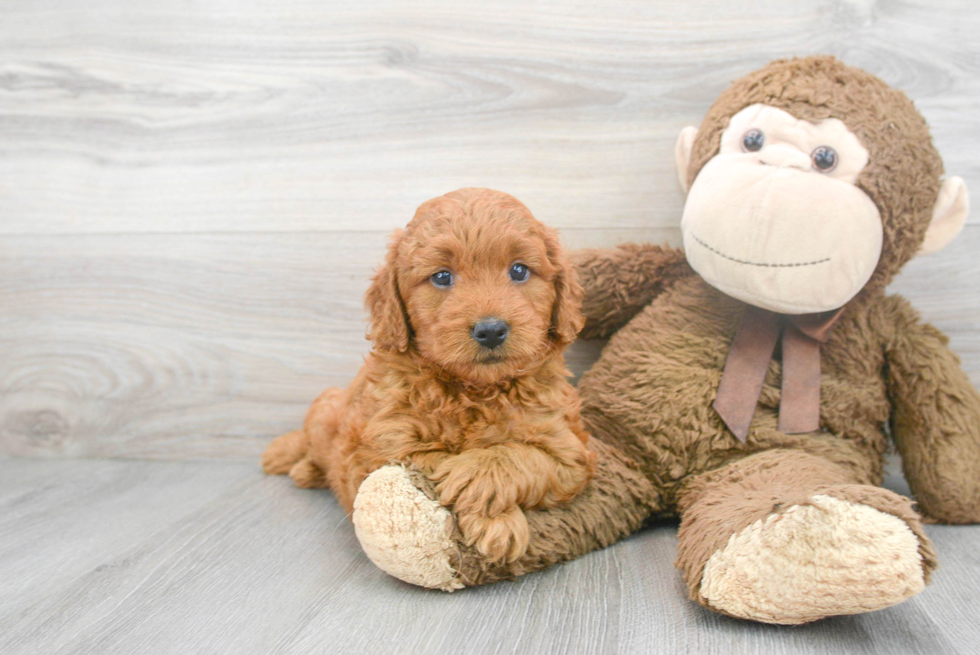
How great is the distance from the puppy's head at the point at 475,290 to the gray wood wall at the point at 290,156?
0.48 m

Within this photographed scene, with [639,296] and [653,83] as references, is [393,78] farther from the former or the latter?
[639,296]

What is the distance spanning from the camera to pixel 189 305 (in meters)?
1.71

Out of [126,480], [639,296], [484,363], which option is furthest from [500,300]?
[126,480]

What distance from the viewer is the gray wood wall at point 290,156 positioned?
A: 4.87 ft

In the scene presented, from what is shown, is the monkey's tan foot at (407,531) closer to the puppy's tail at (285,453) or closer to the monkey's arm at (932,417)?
the puppy's tail at (285,453)

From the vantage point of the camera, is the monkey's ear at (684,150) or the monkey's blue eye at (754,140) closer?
the monkey's blue eye at (754,140)

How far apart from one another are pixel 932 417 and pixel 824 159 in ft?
1.70

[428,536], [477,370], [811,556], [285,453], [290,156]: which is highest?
[290,156]

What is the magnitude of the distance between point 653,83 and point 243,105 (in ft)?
3.08

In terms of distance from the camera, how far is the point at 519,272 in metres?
1.06

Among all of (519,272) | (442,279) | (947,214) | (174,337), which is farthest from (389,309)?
(947,214)

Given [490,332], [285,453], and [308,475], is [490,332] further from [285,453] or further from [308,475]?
[285,453]

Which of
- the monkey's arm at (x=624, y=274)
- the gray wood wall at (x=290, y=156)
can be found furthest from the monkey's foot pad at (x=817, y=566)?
the gray wood wall at (x=290, y=156)

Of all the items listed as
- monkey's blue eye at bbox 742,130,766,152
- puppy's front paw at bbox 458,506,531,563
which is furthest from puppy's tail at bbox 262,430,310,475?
monkey's blue eye at bbox 742,130,766,152
